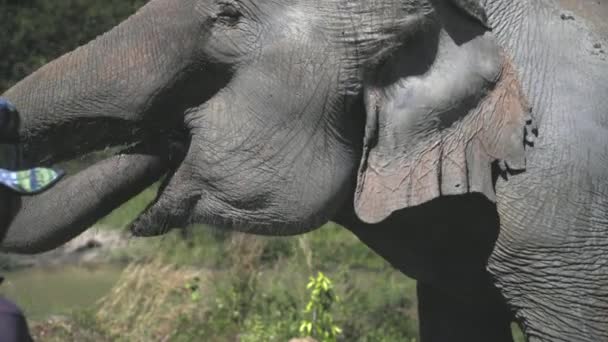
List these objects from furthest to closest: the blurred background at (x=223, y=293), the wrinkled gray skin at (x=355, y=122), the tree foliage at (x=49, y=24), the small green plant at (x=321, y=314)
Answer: the tree foliage at (x=49, y=24) → the blurred background at (x=223, y=293) → the small green plant at (x=321, y=314) → the wrinkled gray skin at (x=355, y=122)

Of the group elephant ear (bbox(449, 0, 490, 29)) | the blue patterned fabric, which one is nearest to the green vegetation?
elephant ear (bbox(449, 0, 490, 29))

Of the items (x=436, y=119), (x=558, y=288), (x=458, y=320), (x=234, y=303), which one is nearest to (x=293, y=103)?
(x=436, y=119)

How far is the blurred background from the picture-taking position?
18.9 feet

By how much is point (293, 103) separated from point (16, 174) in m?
1.02

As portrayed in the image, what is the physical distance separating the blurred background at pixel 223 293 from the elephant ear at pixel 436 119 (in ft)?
6.21

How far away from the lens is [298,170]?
10.3ft

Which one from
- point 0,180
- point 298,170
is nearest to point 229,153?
point 298,170

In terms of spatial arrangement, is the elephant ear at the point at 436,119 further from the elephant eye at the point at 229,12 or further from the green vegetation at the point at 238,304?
the green vegetation at the point at 238,304

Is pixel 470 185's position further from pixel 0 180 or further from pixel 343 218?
pixel 0 180

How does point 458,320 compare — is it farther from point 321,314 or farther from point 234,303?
point 234,303

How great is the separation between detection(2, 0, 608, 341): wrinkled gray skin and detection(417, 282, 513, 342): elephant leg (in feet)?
2.21

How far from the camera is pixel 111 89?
313 centimetres

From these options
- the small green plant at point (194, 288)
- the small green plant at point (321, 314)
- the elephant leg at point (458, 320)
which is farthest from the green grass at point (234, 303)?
the elephant leg at point (458, 320)

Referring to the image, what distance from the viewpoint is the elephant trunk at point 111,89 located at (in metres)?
3.12
